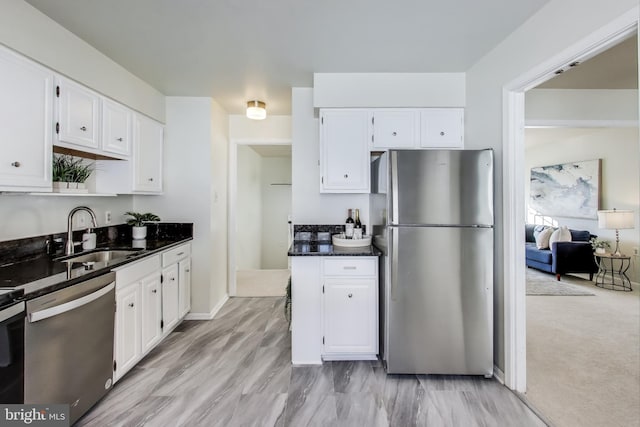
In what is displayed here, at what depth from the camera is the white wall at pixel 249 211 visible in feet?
17.4

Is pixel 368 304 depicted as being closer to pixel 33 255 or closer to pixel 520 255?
pixel 520 255

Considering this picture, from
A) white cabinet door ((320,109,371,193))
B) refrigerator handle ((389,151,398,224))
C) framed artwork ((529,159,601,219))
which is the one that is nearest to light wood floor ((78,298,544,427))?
refrigerator handle ((389,151,398,224))

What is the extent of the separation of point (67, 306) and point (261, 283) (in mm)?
3252

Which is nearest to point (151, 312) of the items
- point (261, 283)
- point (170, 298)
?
point (170, 298)

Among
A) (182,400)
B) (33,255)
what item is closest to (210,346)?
(182,400)

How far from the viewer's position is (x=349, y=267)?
2336 millimetres

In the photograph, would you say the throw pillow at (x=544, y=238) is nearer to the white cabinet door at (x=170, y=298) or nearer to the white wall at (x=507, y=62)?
the white wall at (x=507, y=62)

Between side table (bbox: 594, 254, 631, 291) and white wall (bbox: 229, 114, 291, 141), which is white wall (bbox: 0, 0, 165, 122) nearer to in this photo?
white wall (bbox: 229, 114, 291, 141)

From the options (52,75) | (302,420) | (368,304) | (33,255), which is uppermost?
(52,75)

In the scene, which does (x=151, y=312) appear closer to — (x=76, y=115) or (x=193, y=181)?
(x=193, y=181)

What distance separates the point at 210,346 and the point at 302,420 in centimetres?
128

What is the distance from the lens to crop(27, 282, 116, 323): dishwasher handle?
4.51ft

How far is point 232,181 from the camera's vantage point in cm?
392

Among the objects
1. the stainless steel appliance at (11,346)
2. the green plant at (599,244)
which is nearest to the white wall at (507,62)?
the stainless steel appliance at (11,346)
